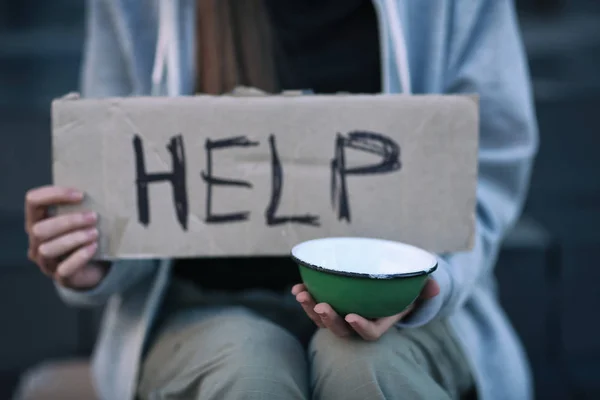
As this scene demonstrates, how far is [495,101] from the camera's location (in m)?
0.79

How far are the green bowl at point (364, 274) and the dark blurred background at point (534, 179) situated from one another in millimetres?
898

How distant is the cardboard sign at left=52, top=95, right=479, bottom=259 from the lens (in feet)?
2.11

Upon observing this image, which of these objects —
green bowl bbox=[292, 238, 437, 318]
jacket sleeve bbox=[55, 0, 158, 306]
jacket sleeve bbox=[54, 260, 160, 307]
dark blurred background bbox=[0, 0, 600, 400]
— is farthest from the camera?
dark blurred background bbox=[0, 0, 600, 400]

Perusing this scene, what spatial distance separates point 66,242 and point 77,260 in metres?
0.02

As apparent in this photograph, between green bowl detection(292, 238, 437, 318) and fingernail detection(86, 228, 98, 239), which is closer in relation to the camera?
green bowl detection(292, 238, 437, 318)

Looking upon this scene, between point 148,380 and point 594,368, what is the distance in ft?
3.85

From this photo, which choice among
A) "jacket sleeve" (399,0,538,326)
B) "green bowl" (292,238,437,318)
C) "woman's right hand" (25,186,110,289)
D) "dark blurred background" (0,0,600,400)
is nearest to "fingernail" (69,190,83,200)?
"woman's right hand" (25,186,110,289)

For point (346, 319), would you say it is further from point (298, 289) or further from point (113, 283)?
point (113, 283)

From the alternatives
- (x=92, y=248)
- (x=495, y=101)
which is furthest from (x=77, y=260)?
(x=495, y=101)

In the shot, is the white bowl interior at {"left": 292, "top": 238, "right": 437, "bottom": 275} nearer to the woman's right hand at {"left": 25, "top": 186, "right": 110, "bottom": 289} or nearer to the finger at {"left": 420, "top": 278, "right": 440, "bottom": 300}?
the finger at {"left": 420, "top": 278, "right": 440, "bottom": 300}

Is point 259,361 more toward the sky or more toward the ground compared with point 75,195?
more toward the ground

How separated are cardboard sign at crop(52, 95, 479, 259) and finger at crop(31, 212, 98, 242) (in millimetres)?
14

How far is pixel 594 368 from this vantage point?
4.81 feet

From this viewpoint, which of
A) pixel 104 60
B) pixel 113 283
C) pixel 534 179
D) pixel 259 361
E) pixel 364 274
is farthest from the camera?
pixel 534 179
